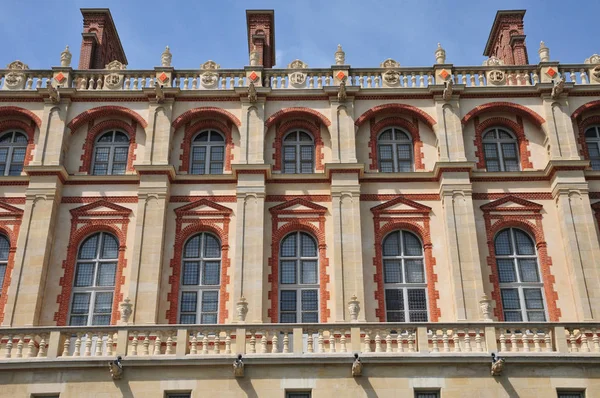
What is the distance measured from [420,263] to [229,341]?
7.90 metres

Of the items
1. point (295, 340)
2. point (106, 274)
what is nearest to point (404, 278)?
point (295, 340)

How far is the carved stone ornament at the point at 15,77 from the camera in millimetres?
29312

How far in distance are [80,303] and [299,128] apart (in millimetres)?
10523

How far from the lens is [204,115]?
28844mm

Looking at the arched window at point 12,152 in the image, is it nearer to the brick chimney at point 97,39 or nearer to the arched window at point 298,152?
the brick chimney at point 97,39

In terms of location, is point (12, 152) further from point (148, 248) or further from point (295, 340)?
point (295, 340)

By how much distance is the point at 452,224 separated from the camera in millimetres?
26047

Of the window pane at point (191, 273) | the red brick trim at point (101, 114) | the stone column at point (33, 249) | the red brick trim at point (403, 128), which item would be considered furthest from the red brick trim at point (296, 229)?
the stone column at point (33, 249)

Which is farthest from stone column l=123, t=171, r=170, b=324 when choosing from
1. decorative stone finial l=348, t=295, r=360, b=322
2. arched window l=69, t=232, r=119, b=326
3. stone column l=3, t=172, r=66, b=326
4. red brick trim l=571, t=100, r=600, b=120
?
red brick trim l=571, t=100, r=600, b=120

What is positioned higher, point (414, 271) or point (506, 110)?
point (506, 110)

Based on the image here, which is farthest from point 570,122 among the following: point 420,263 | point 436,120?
point 420,263

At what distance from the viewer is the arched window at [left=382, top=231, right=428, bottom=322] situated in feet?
83.5

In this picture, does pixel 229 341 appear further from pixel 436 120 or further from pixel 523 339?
pixel 436 120

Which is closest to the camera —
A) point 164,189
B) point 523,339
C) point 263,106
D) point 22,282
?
point 523,339
